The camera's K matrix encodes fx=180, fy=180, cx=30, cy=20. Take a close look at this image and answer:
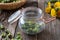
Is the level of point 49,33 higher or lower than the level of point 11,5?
lower

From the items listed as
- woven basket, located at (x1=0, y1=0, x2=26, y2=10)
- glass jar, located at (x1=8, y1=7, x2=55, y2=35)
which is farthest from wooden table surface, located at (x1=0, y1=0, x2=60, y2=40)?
woven basket, located at (x1=0, y1=0, x2=26, y2=10)

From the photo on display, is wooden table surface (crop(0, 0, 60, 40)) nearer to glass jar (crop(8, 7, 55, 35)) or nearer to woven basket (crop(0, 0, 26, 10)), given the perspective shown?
glass jar (crop(8, 7, 55, 35))

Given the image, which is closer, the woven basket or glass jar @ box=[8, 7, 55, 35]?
glass jar @ box=[8, 7, 55, 35]

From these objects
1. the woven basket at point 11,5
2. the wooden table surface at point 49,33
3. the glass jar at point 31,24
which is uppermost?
the woven basket at point 11,5

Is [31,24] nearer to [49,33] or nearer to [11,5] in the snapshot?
[49,33]

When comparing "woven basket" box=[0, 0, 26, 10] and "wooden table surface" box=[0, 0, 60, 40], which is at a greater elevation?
"woven basket" box=[0, 0, 26, 10]

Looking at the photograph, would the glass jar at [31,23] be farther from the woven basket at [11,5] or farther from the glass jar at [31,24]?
the woven basket at [11,5]

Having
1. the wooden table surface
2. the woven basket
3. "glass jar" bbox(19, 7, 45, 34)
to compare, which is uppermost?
the woven basket

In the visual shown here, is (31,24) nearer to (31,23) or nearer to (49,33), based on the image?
(31,23)

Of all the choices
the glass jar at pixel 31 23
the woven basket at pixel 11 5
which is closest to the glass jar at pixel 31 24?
the glass jar at pixel 31 23

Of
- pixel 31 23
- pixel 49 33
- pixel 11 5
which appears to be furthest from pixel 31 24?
pixel 11 5

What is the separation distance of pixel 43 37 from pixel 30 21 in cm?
13

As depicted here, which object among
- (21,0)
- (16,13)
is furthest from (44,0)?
(16,13)

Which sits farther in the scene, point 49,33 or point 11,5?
point 11,5
